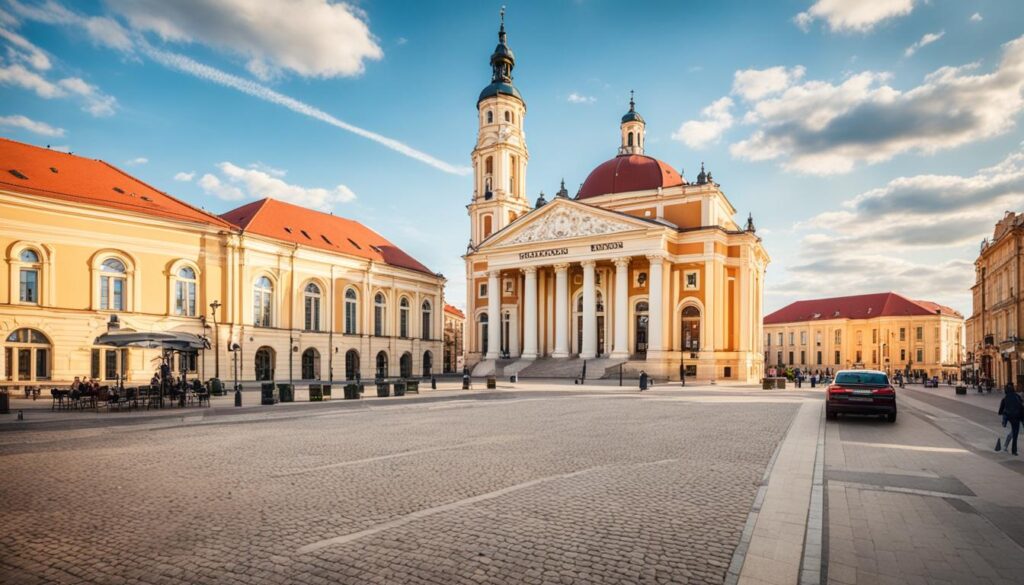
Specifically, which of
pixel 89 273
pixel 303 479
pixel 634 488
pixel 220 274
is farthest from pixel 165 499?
pixel 220 274

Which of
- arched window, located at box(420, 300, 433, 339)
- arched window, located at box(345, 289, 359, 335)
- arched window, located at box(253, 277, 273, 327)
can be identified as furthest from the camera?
arched window, located at box(420, 300, 433, 339)

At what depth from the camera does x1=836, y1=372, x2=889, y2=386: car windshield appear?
58.2 feet

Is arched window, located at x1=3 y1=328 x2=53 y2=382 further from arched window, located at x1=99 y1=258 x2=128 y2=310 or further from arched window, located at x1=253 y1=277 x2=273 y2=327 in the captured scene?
arched window, located at x1=253 y1=277 x2=273 y2=327

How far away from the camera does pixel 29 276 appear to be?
33.2 m

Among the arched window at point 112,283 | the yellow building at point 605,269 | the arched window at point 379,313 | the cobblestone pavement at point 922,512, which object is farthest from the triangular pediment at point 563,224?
the cobblestone pavement at point 922,512

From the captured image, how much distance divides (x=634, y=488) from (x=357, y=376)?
152 ft

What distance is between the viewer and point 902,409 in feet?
77.2

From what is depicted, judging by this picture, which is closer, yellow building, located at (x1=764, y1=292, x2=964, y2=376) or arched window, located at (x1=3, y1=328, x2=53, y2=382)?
arched window, located at (x1=3, y1=328, x2=53, y2=382)

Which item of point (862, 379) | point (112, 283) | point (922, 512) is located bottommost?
point (922, 512)

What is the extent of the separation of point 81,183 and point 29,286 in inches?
292

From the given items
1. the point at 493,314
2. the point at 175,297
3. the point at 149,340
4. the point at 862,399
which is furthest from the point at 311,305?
the point at 862,399

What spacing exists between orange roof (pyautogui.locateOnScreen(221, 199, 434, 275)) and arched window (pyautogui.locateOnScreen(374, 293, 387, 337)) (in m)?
3.60

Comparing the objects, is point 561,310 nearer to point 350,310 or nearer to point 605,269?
point 605,269

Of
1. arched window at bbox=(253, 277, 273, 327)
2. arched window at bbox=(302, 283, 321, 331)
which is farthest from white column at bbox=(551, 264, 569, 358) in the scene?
arched window at bbox=(253, 277, 273, 327)
